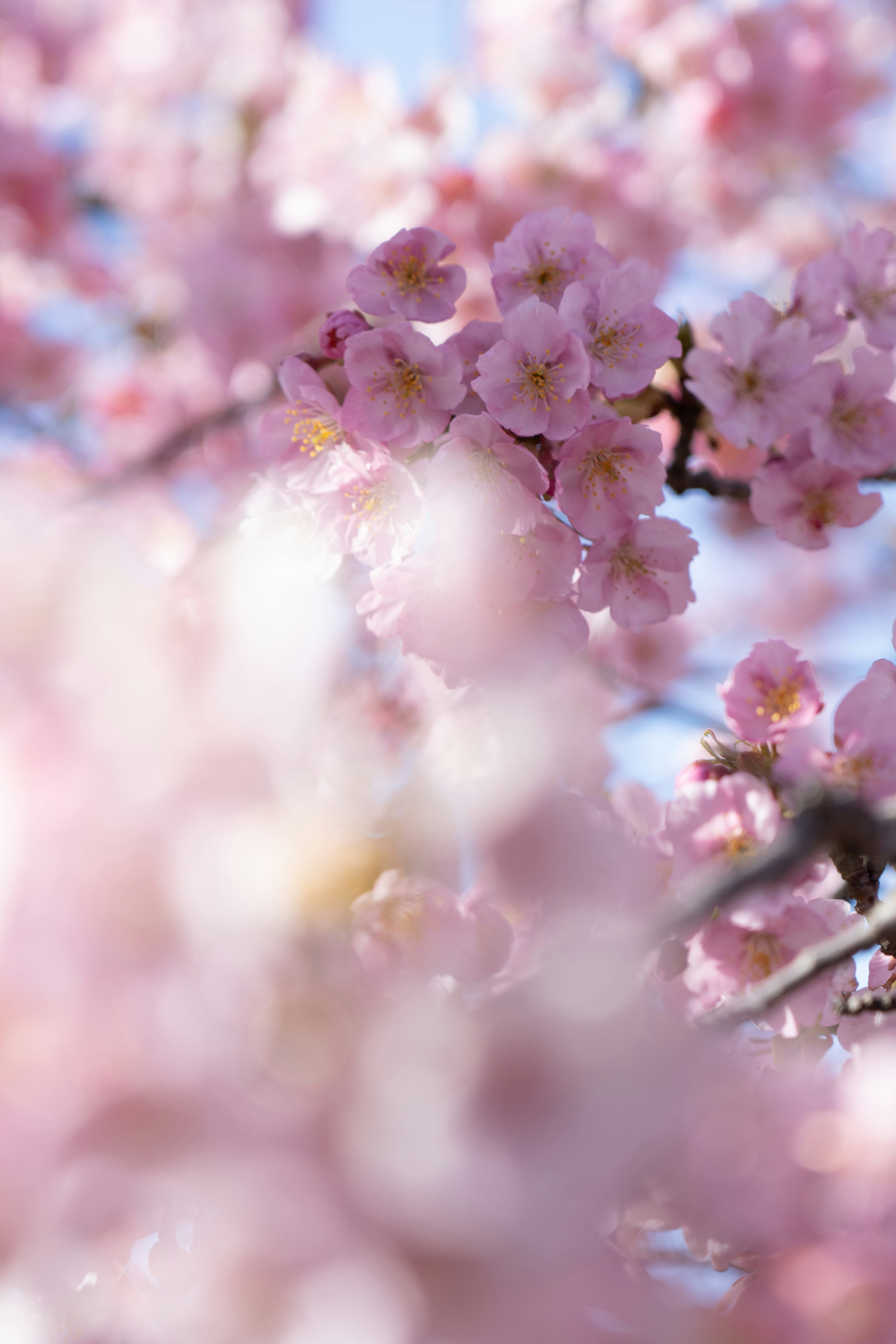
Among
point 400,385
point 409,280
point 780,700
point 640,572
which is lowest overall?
point 780,700

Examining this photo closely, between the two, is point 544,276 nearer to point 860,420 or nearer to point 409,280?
point 409,280

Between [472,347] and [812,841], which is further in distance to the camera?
[472,347]

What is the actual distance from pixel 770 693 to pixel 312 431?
73 centimetres

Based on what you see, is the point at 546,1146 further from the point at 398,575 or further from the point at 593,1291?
the point at 398,575

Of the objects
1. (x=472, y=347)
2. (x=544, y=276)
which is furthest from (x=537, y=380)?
(x=544, y=276)

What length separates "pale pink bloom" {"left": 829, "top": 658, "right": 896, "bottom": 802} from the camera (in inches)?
43.5

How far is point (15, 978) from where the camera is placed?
0.55m

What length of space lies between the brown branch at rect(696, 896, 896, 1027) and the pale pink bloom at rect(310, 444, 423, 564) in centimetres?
63

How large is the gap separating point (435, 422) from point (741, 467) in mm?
1136

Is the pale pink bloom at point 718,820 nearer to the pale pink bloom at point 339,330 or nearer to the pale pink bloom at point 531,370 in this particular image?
the pale pink bloom at point 531,370

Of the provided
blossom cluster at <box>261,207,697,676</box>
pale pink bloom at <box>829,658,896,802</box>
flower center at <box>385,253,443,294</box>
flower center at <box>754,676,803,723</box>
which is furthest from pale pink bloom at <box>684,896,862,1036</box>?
flower center at <box>385,253,443,294</box>

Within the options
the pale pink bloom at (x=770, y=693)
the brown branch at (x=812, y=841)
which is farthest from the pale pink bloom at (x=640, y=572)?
the brown branch at (x=812, y=841)

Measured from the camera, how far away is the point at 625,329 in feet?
3.72

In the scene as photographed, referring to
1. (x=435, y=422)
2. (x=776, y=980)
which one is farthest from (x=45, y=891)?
(x=435, y=422)
